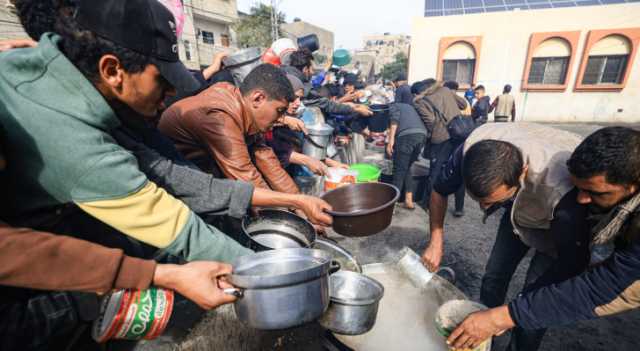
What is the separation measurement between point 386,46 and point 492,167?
2499 inches

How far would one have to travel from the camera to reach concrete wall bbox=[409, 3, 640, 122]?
12.1 metres

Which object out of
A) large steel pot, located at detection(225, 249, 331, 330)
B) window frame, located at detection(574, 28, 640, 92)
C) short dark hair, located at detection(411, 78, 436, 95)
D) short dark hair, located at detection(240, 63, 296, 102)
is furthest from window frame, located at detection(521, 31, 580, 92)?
large steel pot, located at detection(225, 249, 331, 330)

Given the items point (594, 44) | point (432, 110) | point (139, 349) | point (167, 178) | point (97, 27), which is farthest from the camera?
point (594, 44)

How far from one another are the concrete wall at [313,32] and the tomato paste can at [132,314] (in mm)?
29746

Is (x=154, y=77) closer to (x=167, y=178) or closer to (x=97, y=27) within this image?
(x=97, y=27)

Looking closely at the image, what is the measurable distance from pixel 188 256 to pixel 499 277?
216 centimetres

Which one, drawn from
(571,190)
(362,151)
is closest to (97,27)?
(571,190)

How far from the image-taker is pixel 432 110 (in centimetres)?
440

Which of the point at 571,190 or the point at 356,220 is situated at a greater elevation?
the point at 571,190

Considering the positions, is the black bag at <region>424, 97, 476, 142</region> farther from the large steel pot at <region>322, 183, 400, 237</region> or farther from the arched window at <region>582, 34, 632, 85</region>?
the arched window at <region>582, 34, 632, 85</region>

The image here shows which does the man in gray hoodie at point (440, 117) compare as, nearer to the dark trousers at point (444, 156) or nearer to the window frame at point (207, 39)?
the dark trousers at point (444, 156)

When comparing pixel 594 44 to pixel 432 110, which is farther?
pixel 594 44

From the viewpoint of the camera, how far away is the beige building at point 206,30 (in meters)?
16.3

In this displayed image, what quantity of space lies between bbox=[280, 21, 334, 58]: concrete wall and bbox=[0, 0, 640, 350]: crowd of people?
29.0 metres
